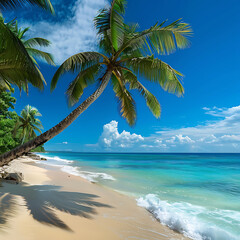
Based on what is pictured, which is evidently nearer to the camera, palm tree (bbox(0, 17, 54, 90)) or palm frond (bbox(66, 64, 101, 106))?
palm tree (bbox(0, 17, 54, 90))

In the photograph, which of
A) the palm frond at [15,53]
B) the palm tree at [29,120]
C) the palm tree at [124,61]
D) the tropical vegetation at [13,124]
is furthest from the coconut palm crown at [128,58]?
the palm tree at [29,120]

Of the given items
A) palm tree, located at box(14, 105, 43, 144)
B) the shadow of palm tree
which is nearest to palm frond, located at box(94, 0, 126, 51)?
the shadow of palm tree

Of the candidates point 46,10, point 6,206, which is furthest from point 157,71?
point 6,206

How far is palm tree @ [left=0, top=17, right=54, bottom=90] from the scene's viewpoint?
3731mm

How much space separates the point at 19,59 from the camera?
402 cm

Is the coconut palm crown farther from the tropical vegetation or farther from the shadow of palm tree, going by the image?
the tropical vegetation

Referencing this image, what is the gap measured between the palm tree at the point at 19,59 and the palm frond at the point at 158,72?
330 centimetres

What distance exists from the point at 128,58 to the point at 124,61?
29cm

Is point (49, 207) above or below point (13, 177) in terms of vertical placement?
below

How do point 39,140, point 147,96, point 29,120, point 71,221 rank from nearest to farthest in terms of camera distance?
1. point 71,221
2. point 39,140
3. point 147,96
4. point 29,120

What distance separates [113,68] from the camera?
6023 mm

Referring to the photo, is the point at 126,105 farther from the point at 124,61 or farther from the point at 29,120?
the point at 29,120

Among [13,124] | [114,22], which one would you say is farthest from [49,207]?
[13,124]

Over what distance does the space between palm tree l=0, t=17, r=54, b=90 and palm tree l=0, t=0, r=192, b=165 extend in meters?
1.21
